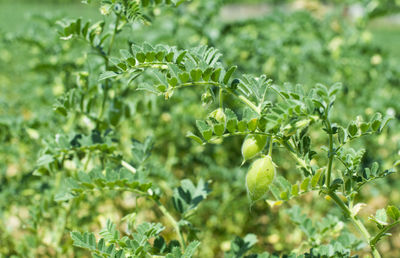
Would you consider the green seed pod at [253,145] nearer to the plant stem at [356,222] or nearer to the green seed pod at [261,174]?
the green seed pod at [261,174]

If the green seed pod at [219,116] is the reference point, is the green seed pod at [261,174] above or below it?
below

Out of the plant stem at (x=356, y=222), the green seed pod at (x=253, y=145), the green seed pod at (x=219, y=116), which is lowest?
the plant stem at (x=356, y=222)

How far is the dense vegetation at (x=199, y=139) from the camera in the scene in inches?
30.0

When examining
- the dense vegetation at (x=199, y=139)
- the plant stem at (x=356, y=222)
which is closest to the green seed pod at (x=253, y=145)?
the dense vegetation at (x=199, y=139)

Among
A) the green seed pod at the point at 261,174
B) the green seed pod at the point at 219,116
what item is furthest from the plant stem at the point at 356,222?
the green seed pod at the point at 219,116

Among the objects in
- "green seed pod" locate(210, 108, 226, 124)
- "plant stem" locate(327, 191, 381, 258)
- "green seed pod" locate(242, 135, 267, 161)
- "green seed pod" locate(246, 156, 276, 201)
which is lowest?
"plant stem" locate(327, 191, 381, 258)

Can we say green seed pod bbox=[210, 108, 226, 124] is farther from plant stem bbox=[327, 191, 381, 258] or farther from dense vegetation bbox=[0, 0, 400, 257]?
plant stem bbox=[327, 191, 381, 258]

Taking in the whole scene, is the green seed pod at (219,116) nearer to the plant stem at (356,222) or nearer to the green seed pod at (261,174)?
the green seed pod at (261,174)

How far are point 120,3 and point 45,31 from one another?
1188 millimetres

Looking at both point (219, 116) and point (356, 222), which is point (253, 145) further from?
point (356, 222)

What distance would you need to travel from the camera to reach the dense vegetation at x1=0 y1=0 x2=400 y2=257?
76cm

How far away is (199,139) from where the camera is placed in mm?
738

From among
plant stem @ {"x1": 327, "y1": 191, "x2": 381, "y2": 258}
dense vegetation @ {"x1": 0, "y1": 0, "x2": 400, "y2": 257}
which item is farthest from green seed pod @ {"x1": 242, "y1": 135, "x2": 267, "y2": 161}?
plant stem @ {"x1": 327, "y1": 191, "x2": 381, "y2": 258}

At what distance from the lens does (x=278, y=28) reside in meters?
2.68
